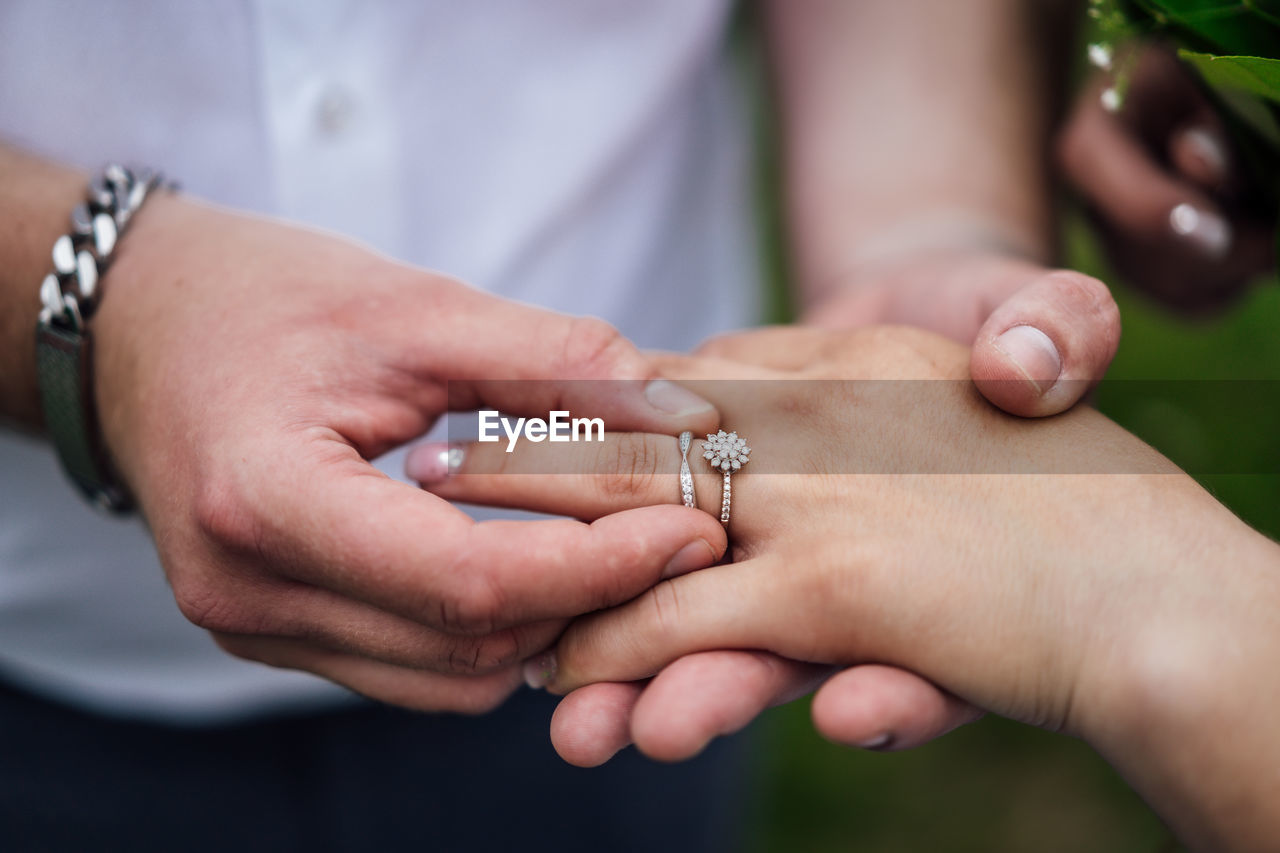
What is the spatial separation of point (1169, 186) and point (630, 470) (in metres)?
1.58

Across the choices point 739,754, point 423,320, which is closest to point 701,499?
point 423,320

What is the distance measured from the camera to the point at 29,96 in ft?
5.29

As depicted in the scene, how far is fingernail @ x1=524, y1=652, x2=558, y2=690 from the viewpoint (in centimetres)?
148

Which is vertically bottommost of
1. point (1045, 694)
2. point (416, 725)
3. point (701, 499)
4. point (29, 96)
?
point (416, 725)

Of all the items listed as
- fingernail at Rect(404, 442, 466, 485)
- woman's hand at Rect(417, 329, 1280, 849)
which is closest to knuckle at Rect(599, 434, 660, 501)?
woman's hand at Rect(417, 329, 1280, 849)

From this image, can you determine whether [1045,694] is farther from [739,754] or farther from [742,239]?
[742,239]

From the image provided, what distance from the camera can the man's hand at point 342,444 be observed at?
123 cm

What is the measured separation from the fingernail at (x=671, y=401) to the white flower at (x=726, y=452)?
0.06m

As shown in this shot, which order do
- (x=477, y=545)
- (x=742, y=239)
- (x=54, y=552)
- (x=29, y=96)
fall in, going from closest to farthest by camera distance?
(x=477, y=545)
(x=29, y=96)
(x=54, y=552)
(x=742, y=239)

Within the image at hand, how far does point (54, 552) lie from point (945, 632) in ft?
5.72

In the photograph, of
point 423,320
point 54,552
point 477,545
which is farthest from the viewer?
point 54,552

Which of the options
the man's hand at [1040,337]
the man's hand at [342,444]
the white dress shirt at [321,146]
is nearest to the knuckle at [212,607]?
the man's hand at [342,444]

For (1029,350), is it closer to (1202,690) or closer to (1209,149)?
(1202,690)

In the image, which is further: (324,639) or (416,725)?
(416,725)
